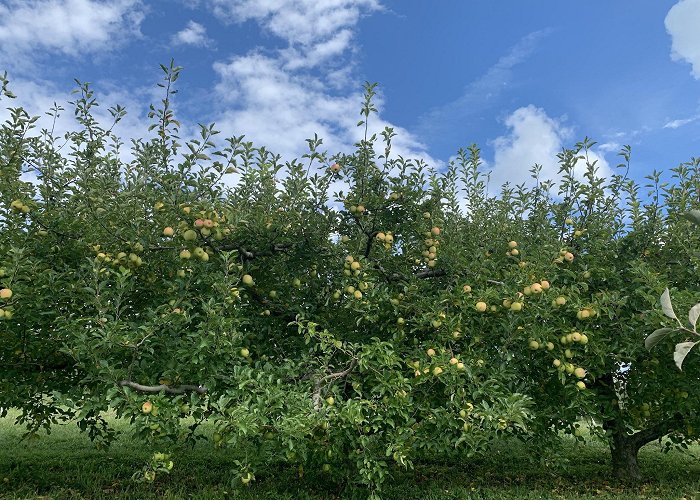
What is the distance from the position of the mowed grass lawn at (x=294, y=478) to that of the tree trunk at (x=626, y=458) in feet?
0.75

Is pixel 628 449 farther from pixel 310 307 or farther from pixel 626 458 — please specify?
pixel 310 307

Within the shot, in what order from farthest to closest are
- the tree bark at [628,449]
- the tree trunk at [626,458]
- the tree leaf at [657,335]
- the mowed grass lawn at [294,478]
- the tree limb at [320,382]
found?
1. the tree trunk at [626,458]
2. the tree bark at [628,449]
3. the mowed grass lawn at [294,478]
4. the tree limb at [320,382]
5. the tree leaf at [657,335]

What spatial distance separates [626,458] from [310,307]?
20.1ft

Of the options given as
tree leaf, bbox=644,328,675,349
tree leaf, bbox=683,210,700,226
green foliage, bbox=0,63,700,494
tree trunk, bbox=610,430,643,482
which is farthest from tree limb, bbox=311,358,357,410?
tree trunk, bbox=610,430,643,482

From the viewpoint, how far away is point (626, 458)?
8914mm

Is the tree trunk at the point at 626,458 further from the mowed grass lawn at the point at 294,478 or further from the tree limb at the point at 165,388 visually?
the tree limb at the point at 165,388

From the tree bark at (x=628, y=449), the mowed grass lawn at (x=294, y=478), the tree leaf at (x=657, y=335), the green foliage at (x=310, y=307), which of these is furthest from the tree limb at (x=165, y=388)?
the tree bark at (x=628, y=449)

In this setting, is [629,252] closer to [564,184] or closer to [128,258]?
[564,184]

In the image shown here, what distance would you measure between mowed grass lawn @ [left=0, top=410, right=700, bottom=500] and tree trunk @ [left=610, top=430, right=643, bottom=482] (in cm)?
23

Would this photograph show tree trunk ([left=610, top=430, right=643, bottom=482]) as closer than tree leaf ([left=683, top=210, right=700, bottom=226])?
No

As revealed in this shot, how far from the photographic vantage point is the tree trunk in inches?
346

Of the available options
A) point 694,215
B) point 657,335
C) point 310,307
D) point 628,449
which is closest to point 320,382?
point 310,307

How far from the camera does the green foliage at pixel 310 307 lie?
5156 mm

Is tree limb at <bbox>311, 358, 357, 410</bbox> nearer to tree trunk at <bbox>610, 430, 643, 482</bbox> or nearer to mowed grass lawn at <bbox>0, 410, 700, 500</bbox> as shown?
mowed grass lawn at <bbox>0, 410, 700, 500</bbox>
